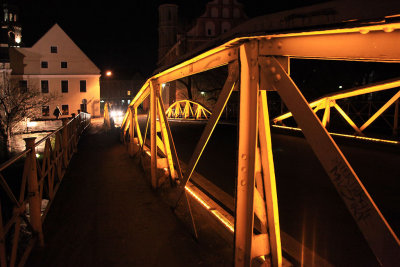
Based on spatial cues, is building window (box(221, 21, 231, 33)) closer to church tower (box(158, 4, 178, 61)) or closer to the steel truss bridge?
church tower (box(158, 4, 178, 61))

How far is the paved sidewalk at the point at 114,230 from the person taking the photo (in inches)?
133

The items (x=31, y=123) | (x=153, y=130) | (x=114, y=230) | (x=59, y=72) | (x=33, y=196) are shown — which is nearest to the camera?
(x=33, y=196)

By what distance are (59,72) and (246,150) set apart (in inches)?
1588

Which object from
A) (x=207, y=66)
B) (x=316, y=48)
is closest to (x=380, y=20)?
(x=316, y=48)

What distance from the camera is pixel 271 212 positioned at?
9.00ft

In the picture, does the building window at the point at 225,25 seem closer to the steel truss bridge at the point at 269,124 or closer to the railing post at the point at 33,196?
the steel truss bridge at the point at 269,124

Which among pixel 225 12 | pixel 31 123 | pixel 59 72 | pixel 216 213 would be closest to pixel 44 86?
pixel 59 72

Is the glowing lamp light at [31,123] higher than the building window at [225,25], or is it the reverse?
the building window at [225,25]

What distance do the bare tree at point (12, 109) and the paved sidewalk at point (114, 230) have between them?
23.6 metres

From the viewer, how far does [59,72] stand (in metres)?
38.0

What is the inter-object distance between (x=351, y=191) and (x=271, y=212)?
1.03 m

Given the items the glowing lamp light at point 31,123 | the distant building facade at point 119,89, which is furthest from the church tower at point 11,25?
the glowing lamp light at point 31,123

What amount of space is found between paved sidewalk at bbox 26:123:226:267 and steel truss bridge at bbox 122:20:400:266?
64cm

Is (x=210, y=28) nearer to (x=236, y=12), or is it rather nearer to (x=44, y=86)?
(x=236, y=12)
